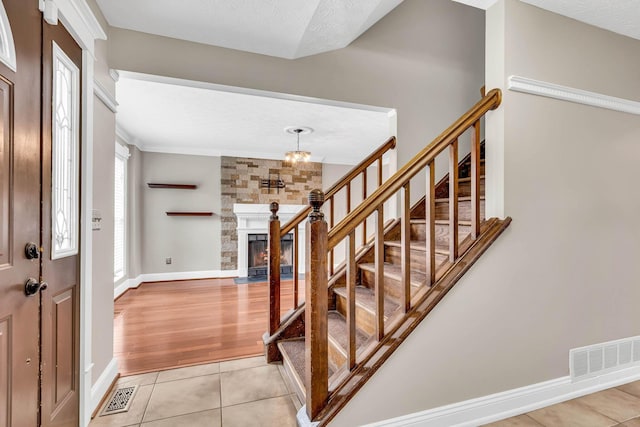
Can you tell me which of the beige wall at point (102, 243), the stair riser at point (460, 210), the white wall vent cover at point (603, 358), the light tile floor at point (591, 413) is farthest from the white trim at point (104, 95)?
the white wall vent cover at point (603, 358)

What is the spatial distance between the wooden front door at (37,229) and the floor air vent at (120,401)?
27 centimetres

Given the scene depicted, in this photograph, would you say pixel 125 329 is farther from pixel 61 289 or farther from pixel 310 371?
pixel 310 371

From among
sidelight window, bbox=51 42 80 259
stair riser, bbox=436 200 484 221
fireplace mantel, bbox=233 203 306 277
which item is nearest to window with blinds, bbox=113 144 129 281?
fireplace mantel, bbox=233 203 306 277

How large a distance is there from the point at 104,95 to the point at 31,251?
115 centimetres

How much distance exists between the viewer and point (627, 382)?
82.0 inches

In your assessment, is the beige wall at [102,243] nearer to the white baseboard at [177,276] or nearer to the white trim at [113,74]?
the white trim at [113,74]

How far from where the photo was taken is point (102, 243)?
200cm

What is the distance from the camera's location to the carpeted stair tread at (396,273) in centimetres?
182

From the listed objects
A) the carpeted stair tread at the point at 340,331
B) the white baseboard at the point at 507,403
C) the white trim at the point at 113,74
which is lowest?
the white baseboard at the point at 507,403

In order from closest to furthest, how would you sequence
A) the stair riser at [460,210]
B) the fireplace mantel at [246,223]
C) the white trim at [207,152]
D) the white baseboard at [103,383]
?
1. the white baseboard at [103,383]
2. the stair riser at [460,210]
3. the white trim at [207,152]
4. the fireplace mantel at [246,223]

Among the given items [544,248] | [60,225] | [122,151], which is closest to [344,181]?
[544,248]

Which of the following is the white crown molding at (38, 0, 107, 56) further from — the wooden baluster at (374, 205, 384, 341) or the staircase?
the wooden baluster at (374, 205, 384, 341)

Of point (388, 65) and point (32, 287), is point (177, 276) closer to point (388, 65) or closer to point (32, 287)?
point (32, 287)

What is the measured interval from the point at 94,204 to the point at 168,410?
4.36 ft
